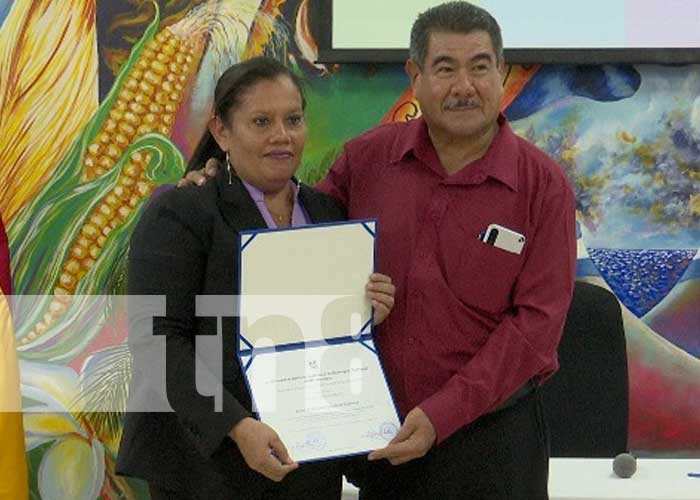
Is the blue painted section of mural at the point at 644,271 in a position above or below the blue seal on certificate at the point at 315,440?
above

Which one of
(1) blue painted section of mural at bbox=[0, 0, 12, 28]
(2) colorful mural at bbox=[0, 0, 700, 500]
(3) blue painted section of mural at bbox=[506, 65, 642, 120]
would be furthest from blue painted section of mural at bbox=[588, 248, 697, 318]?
(1) blue painted section of mural at bbox=[0, 0, 12, 28]

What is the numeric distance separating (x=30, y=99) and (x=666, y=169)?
189 centimetres

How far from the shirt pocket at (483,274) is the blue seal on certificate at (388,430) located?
0.26m

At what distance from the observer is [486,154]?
2.03m

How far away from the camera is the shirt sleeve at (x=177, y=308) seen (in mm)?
1837

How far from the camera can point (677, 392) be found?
10.6 feet

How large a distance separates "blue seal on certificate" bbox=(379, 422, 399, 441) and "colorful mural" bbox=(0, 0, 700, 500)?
1.45 metres

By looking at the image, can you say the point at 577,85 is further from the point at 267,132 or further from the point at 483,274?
the point at 267,132

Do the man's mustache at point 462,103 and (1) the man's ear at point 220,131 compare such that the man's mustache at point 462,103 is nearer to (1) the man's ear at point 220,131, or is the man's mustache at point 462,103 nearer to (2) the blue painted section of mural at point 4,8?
(1) the man's ear at point 220,131

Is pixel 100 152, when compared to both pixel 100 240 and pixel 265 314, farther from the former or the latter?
pixel 265 314

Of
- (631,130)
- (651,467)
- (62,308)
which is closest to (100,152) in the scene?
(62,308)

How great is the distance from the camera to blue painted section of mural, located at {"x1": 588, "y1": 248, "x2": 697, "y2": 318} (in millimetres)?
3223

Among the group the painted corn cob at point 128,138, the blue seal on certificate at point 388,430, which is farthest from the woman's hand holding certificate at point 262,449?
the painted corn cob at point 128,138

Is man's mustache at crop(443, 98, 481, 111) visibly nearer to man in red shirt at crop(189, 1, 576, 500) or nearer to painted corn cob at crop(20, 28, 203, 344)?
man in red shirt at crop(189, 1, 576, 500)
